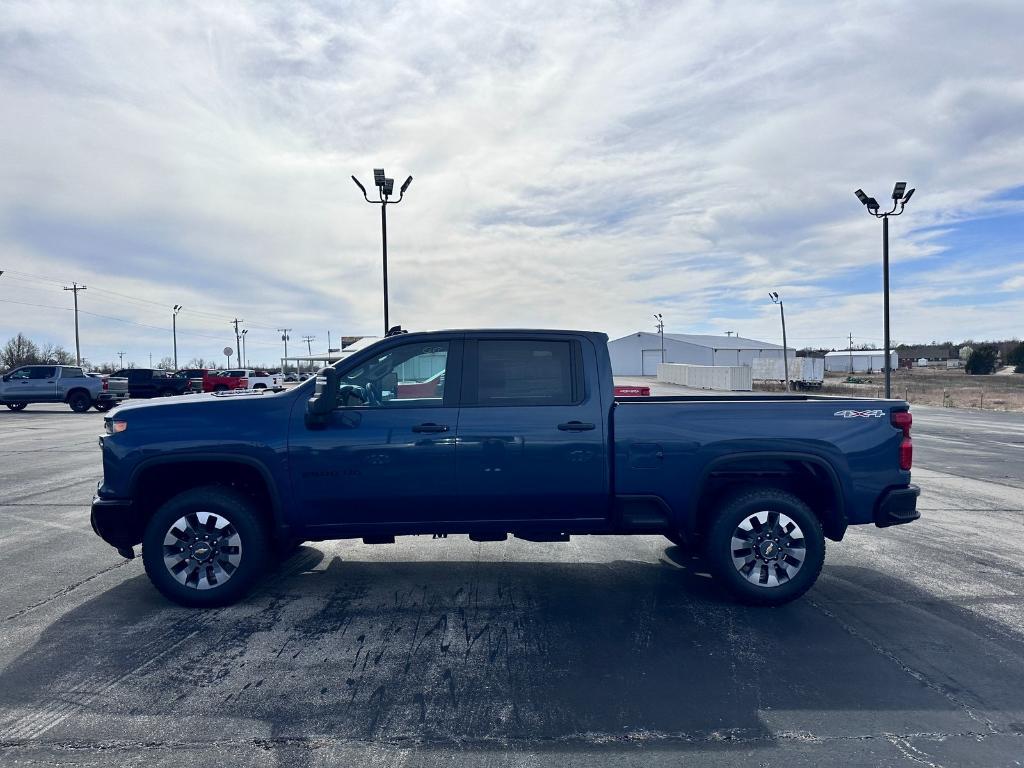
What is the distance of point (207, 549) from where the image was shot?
4582mm

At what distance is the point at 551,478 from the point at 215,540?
2463mm

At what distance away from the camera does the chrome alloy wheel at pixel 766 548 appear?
4.63m

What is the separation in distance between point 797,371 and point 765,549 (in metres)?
50.9

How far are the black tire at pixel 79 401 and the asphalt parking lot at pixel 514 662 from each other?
2298 centimetres

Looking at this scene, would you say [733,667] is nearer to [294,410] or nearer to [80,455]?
[294,410]

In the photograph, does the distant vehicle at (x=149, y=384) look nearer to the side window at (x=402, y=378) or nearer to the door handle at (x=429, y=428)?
the side window at (x=402, y=378)

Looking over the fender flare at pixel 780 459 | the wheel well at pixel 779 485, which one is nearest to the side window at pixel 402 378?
the fender flare at pixel 780 459

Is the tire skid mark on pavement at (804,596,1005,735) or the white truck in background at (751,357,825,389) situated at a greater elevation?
the white truck in background at (751,357,825,389)

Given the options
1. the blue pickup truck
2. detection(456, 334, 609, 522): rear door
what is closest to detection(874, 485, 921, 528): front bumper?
the blue pickup truck

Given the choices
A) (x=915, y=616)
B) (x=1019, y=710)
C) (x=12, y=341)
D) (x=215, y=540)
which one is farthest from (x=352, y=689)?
(x=12, y=341)

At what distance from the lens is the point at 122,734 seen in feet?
10.1

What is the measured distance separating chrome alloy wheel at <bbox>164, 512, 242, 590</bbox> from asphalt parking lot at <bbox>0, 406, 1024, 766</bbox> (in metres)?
0.25

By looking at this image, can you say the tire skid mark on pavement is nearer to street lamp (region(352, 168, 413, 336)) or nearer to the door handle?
the door handle

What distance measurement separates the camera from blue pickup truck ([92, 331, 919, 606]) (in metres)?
4.50
